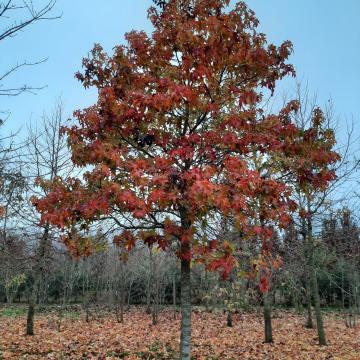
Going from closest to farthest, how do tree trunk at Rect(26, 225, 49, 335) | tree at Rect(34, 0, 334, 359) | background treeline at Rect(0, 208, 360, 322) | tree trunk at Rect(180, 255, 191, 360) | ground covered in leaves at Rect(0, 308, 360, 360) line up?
tree at Rect(34, 0, 334, 359)
tree trunk at Rect(180, 255, 191, 360)
ground covered in leaves at Rect(0, 308, 360, 360)
tree trunk at Rect(26, 225, 49, 335)
background treeline at Rect(0, 208, 360, 322)

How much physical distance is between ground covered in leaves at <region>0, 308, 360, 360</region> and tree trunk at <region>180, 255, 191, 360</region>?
4.06 meters

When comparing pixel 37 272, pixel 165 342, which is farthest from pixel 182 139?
pixel 37 272

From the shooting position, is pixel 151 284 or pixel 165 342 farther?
pixel 151 284

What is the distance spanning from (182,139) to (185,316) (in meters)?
2.69

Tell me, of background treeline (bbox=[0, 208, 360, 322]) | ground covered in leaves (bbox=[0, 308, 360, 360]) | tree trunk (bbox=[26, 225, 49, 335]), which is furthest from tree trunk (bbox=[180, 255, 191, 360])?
background treeline (bbox=[0, 208, 360, 322])

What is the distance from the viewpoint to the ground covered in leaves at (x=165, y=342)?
978 cm

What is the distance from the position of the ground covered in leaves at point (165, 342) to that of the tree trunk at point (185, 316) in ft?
13.3

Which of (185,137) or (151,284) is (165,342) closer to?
(185,137)

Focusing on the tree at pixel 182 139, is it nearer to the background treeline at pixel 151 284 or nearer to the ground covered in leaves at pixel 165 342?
the ground covered in leaves at pixel 165 342

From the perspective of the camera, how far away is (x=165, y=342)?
11.9 metres

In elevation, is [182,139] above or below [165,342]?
above

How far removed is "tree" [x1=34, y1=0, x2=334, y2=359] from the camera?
15.8ft

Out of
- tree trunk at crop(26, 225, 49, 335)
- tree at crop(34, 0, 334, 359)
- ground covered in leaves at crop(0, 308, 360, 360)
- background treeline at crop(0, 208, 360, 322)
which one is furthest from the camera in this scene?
background treeline at crop(0, 208, 360, 322)

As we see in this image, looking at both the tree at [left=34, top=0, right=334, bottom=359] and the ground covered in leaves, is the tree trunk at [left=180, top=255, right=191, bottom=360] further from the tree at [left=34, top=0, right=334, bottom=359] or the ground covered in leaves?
the ground covered in leaves
